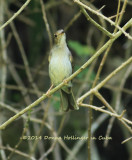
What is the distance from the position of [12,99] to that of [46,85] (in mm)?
727

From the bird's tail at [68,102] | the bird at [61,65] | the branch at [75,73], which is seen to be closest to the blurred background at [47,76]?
the bird at [61,65]

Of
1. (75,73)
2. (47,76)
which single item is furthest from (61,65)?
(47,76)

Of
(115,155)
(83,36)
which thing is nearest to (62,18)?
(83,36)

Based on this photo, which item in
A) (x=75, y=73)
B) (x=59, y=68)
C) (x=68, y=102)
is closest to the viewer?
(x=75, y=73)

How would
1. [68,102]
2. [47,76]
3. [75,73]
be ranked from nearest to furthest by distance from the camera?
[75,73], [68,102], [47,76]

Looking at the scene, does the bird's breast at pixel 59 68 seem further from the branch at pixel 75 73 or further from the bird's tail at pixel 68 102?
the branch at pixel 75 73

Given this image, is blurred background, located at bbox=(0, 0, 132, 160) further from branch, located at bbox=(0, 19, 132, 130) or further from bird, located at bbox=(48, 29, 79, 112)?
branch, located at bbox=(0, 19, 132, 130)

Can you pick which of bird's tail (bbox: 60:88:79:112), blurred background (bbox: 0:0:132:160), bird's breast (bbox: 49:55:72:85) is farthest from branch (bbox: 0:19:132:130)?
blurred background (bbox: 0:0:132:160)

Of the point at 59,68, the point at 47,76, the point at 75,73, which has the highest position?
the point at 47,76

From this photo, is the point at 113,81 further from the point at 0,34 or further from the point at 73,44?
the point at 0,34

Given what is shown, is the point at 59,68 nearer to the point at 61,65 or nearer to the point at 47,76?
the point at 61,65

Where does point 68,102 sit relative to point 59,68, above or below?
below

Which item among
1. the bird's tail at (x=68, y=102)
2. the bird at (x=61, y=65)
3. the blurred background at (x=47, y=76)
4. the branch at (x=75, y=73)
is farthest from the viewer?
the blurred background at (x=47, y=76)

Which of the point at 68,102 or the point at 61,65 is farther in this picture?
the point at 61,65
